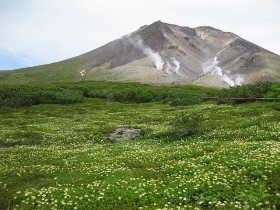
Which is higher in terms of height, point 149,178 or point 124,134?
point 149,178

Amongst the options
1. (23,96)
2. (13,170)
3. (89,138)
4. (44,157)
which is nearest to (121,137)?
(89,138)

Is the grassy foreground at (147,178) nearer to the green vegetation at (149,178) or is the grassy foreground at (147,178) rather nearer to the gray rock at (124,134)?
the green vegetation at (149,178)

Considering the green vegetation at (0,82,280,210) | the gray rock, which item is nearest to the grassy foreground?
the green vegetation at (0,82,280,210)

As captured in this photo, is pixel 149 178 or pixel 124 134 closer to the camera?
pixel 149 178

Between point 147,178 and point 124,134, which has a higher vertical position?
point 147,178

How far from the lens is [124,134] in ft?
107

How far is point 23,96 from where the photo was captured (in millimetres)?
91500

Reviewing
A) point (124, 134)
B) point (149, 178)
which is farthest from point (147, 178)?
point (124, 134)

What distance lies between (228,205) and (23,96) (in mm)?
90098

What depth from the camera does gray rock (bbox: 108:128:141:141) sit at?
102 ft

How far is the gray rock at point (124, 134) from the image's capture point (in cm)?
3122

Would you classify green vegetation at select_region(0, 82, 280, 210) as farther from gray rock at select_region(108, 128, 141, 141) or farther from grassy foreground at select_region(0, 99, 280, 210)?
gray rock at select_region(108, 128, 141, 141)

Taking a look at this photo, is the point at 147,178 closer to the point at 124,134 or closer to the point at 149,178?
the point at 149,178

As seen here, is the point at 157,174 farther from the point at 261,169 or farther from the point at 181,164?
the point at 261,169
